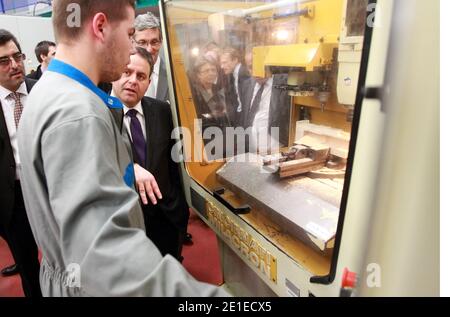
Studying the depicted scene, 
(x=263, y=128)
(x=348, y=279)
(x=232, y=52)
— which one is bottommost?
(x=348, y=279)

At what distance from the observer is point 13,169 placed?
6.30ft

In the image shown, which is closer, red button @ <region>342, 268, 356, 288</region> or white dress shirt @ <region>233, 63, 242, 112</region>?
red button @ <region>342, 268, 356, 288</region>

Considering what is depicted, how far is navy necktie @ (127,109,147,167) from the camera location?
175 cm

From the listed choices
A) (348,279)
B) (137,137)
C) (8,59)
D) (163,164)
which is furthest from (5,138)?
(348,279)

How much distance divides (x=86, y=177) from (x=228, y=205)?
2.56 ft

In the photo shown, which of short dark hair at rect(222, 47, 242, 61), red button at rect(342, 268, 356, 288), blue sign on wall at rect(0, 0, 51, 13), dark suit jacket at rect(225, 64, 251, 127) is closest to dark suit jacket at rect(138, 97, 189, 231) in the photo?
dark suit jacket at rect(225, 64, 251, 127)

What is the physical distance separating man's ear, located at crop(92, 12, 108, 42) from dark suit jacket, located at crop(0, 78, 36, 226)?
54.6 inches

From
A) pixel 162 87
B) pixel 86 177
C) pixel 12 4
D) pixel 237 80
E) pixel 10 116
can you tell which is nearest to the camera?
pixel 86 177

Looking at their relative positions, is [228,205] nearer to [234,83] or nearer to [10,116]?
[234,83]

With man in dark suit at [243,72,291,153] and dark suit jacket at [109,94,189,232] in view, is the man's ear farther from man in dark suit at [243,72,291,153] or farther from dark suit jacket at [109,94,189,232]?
man in dark suit at [243,72,291,153]

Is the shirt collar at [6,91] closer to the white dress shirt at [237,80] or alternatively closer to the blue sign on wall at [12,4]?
the white dress shirt at [237,80]

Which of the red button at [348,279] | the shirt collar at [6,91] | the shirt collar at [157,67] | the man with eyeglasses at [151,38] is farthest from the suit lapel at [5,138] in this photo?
the red button at [348,279]

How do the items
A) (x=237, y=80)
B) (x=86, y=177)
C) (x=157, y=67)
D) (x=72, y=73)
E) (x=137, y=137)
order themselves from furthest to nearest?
(x=157, y=67) → (x=237, y=80) → (x=137, y=137) → (x=72, y=73) → (x=86, y=177)
